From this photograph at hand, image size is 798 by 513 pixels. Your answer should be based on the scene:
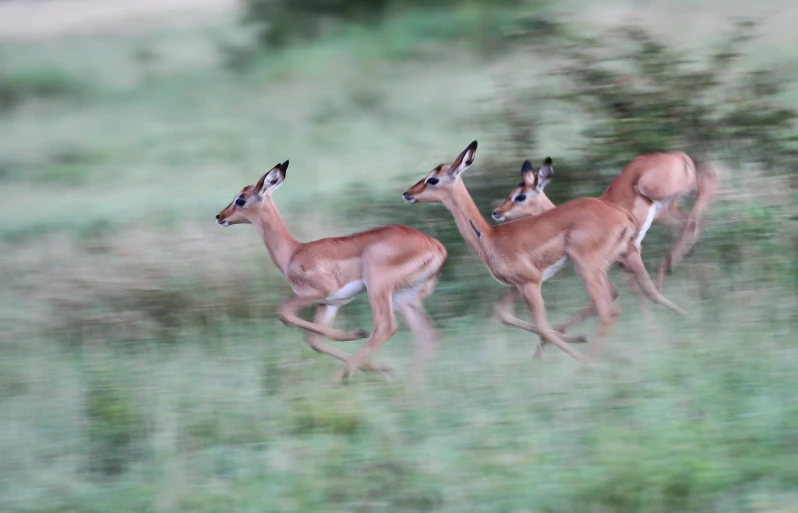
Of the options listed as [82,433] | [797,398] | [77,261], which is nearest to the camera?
[797,398]

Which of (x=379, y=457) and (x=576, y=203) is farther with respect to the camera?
(x=576, y=203)

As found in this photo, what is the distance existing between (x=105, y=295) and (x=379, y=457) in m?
3.64

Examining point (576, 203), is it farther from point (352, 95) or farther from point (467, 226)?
point (352, 95)

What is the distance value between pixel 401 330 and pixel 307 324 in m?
1.21

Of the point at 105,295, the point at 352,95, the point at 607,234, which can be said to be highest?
the point at 607,234

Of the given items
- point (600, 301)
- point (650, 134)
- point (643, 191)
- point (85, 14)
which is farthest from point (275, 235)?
point (85, 14)

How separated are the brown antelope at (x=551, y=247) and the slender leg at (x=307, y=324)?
2.76 ft

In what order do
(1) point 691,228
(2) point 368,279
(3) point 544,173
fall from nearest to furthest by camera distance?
1. (2) point 368,279
2. (3) point 544,173
3. (1) point 691,228

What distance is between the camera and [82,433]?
6.34 meters

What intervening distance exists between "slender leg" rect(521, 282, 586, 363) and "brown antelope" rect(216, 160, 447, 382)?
20.4 inches

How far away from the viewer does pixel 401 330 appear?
792 centimetres

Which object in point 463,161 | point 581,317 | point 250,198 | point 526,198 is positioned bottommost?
point 581,317

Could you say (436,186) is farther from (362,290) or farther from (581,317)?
(581,317)

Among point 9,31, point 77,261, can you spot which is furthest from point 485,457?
point 9,31
